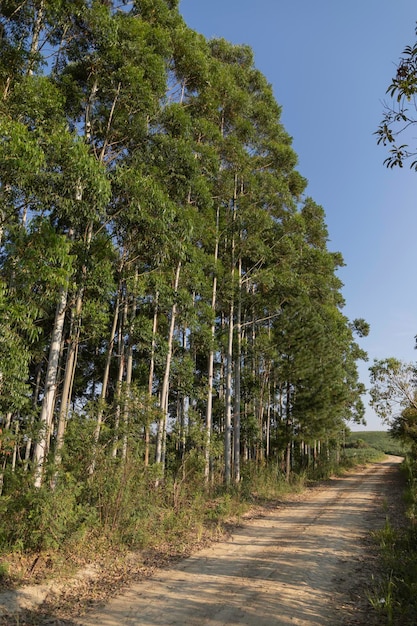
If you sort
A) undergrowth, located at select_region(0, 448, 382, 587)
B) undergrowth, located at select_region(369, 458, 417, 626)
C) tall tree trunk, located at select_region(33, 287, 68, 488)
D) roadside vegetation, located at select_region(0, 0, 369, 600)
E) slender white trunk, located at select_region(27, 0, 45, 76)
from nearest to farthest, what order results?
undergrowth, located at select_region(369, 458, 417, 626)
undergrowth, located at select_region(0, 448, 382, 587)
roadside vegetation, located at select_region(0, 0, 369, 600)
tall tree trunk, located at select_region(33, 287, 68, 488)
slender white trunk, located at select_region(27, 0, 45, 76)

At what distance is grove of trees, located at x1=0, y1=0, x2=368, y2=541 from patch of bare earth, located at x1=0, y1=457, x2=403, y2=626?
1.55 m

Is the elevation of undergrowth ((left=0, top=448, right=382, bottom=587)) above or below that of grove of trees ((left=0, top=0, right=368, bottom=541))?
below

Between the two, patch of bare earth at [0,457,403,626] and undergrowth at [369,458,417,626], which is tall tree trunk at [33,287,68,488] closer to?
patch of bare earth at [0,457,403,626]

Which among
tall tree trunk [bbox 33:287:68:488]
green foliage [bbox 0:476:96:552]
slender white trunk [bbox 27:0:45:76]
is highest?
slender white trunk [bbox 27:0:45:76]

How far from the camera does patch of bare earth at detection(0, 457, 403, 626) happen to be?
4.70 m

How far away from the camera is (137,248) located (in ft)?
38.9

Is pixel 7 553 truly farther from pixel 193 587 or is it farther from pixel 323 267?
pixel 323 267

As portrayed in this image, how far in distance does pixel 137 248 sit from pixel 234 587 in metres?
8.73

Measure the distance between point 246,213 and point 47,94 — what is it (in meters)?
10.2

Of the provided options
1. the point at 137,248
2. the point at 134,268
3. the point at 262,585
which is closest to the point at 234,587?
the point at 262,585

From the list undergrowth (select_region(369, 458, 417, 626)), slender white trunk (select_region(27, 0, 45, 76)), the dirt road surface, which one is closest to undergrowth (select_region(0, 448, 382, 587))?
the dirt road surface

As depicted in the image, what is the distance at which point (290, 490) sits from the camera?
17391 mm

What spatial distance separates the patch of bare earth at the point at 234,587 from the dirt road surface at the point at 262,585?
0.01m

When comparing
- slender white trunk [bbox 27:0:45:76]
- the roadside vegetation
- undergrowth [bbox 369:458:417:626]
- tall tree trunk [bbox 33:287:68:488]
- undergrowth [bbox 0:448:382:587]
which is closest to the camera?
undergrowth [bbox 369:458:417:626]
